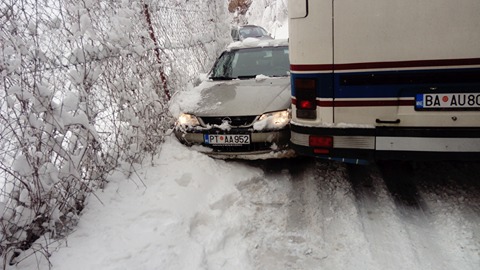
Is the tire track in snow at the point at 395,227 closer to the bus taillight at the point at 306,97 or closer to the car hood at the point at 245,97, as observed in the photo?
the bus taillight at the point at 306,97

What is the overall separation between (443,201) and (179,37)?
19.9 ft

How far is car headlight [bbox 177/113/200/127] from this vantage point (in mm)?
4855

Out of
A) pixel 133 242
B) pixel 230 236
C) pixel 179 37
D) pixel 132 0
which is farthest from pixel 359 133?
pixel 179 37

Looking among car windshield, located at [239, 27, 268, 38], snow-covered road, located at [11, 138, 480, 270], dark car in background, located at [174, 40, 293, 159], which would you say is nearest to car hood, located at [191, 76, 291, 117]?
dark car in background, located at [174, 40, 293, 159]

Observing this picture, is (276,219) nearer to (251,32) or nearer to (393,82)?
(393,82)

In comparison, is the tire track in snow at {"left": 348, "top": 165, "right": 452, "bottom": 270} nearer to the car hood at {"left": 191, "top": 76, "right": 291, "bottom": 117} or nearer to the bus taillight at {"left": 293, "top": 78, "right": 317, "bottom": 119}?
the bus taillight at {"left": 293, "top": 78, "right": 317, "bottom": 119}

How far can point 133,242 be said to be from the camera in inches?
124

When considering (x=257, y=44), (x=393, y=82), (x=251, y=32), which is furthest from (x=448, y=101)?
(x=251, y=32)

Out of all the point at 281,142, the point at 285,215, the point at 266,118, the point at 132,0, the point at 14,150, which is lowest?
the point at 285,215

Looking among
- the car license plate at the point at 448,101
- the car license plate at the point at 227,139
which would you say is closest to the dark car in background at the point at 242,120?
the car license plate at the point at 227,139

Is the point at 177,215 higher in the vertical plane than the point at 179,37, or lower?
lower

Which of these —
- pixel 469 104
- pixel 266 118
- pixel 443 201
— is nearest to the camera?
pixel 469 104

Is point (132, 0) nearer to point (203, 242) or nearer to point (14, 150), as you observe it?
point (14, 150)

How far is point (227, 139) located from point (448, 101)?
2.46 metres
